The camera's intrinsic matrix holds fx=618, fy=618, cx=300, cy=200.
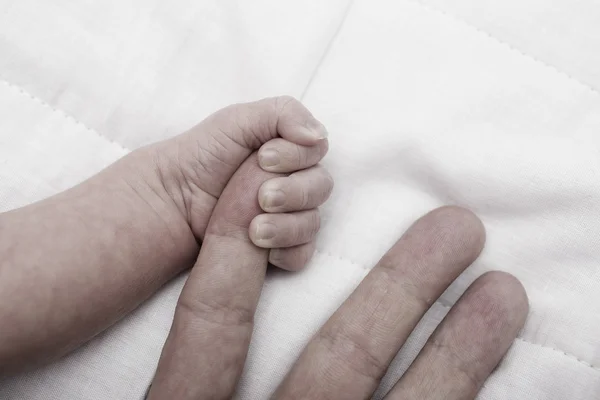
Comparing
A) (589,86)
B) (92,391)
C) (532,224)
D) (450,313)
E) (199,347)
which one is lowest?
(92,391)

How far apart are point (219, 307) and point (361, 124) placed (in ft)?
0.91

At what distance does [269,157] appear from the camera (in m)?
0.67

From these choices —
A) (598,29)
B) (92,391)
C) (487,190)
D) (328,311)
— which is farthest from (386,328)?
(598,29)

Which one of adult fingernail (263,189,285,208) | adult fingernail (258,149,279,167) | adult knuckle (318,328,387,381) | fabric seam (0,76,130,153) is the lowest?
adult knuckle (318,328,387,381)

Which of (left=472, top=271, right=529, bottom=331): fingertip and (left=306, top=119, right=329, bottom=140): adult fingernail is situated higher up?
(left=306, top=119, right=329, bottom=140): adult fingernail

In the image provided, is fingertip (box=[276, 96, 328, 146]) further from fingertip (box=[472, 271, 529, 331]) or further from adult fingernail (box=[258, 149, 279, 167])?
fingertip (box=[472, 271, 529, 331])

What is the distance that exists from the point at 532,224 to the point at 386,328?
214 mm

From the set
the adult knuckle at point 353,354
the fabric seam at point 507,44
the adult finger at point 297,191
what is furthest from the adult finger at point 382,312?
the fabric seam at point 507,44

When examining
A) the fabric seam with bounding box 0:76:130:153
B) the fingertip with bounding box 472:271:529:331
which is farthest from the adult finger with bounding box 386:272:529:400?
the fabric seam with bounding box 0:76:130:153

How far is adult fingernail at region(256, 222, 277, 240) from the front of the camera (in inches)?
25.9

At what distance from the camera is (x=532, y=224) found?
0.72 meters

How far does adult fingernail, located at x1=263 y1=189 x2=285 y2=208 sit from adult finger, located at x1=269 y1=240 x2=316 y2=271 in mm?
60

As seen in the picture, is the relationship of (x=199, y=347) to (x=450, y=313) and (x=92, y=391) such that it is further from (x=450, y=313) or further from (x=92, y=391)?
(x=450, y=313)

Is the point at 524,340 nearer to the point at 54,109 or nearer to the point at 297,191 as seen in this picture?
the point at 297,191
